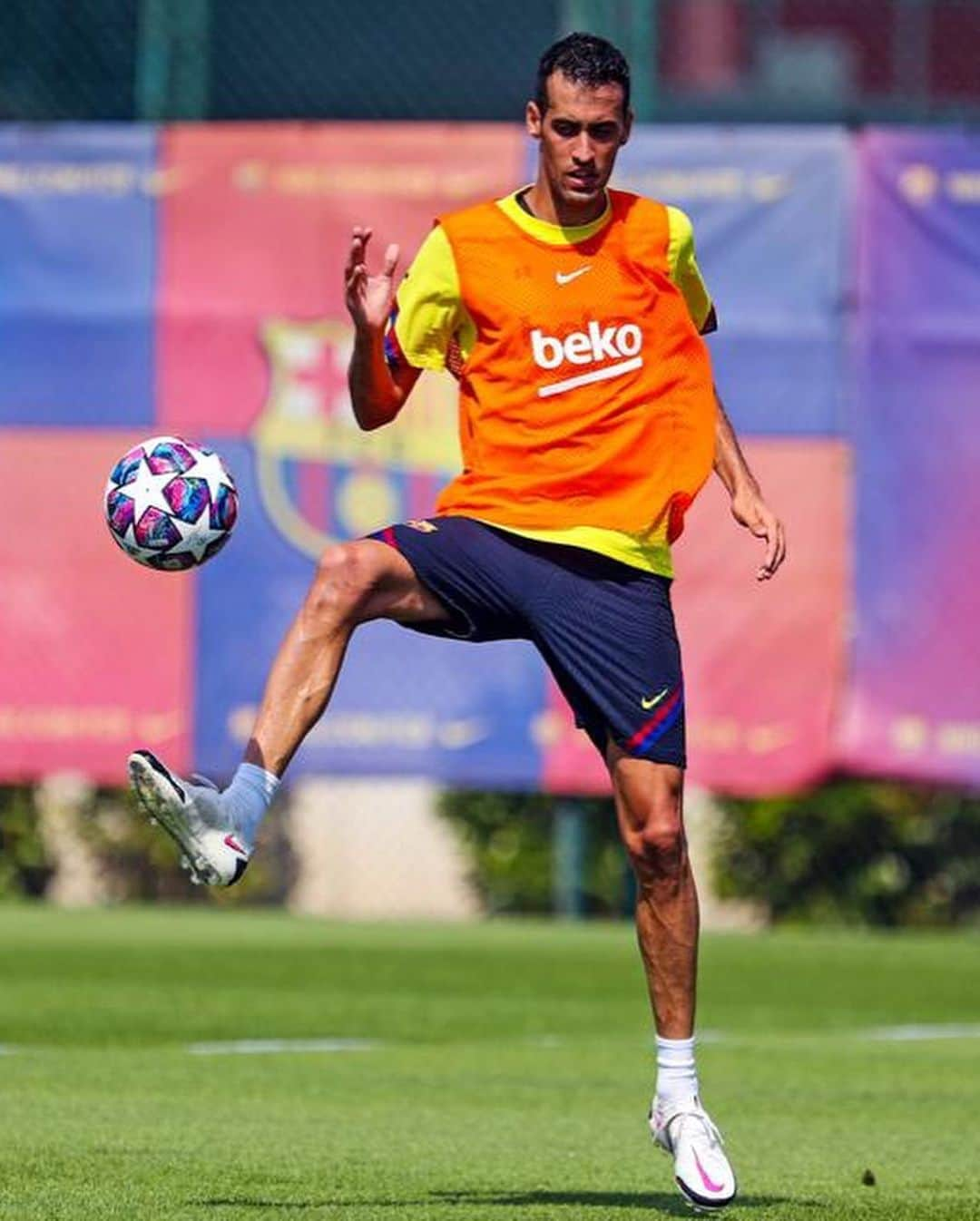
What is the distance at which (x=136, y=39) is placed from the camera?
16.9m

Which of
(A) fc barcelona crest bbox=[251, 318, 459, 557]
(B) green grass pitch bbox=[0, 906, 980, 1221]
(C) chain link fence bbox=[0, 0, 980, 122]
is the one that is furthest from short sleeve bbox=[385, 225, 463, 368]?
(C) chain link fence bbox=[0, 0, 980, 122]

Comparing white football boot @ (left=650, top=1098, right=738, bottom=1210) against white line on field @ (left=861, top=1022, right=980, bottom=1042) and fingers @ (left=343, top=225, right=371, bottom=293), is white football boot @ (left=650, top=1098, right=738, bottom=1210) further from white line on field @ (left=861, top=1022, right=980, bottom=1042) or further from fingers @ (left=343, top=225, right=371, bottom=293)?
white line on field @ (left=861, top=1022, right=980, bottom=1042)

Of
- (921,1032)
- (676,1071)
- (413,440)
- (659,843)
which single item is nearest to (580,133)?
(659,843)

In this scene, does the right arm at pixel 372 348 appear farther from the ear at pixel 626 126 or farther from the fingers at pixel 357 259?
the ear at pixel 626 126

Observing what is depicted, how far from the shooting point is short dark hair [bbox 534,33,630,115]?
7.11m

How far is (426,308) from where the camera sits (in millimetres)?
7273

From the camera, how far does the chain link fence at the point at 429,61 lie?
636 inches

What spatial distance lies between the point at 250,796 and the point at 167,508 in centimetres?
96

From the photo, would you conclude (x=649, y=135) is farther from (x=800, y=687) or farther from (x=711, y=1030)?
(x=711, y=1030)

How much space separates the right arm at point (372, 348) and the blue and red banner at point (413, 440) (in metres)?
7.61

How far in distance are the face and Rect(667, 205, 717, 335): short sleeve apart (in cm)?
28

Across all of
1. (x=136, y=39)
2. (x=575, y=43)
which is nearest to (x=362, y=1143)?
(x=575, y=43)

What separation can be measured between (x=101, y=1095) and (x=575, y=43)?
11.3 feet

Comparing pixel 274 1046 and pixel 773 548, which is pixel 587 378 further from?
pixel 274 1046
